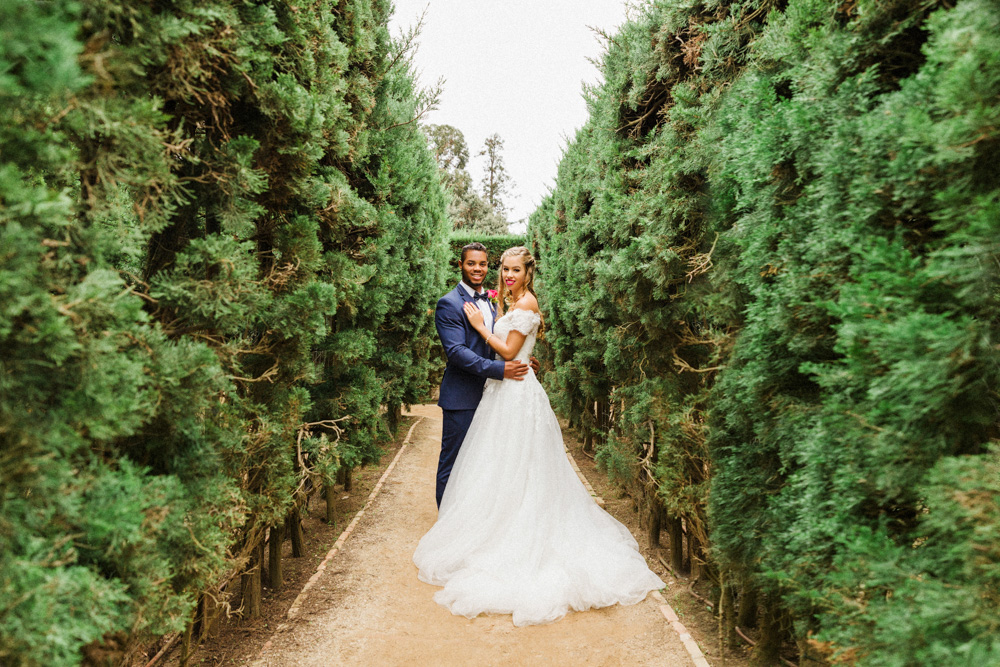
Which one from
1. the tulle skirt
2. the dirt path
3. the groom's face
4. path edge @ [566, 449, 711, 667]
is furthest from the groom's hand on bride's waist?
path edge @ [566, 449, 711, 667]

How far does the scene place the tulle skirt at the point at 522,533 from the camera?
363 centimetres

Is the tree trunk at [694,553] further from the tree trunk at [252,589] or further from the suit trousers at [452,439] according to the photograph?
the tree trunk at [252,589]

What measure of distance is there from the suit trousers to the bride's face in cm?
121

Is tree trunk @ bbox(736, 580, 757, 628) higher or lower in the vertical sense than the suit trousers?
lower

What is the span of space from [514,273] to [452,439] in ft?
5.35

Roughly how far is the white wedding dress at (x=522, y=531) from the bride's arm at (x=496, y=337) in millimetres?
80

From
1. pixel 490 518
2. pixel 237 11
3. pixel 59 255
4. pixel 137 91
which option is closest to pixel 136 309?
pixel 59 255

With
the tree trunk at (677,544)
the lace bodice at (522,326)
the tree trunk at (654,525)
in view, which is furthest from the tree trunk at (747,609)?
the lace bodice at (522,326)

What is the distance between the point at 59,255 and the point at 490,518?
3.32 m

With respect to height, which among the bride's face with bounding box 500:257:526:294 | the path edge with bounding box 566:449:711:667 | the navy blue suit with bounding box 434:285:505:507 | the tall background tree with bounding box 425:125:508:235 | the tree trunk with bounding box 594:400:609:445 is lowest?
the path edge with bounding box 566:449:711:667

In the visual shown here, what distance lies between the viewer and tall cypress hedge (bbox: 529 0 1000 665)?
1.35 m

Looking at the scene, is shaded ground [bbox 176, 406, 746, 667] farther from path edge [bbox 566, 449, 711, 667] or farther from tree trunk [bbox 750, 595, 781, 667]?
tree trunk [bbox 750, 595, 781, 667]

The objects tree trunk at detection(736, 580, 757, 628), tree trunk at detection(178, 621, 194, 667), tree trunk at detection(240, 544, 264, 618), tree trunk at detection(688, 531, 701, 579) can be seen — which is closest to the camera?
tree trunk at detection(178, 621, 194, 667)

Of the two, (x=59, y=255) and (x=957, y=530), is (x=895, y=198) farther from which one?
(x=59, y=255)
